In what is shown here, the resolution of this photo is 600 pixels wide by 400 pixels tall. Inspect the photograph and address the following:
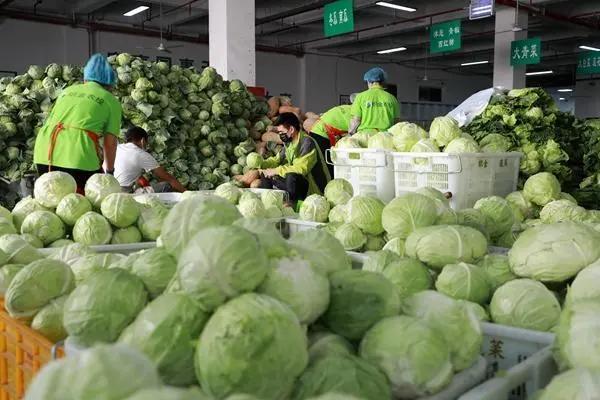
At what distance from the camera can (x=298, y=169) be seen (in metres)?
5.85

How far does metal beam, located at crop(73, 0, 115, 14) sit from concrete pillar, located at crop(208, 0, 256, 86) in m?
7.29

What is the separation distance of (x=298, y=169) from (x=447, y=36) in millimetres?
8875

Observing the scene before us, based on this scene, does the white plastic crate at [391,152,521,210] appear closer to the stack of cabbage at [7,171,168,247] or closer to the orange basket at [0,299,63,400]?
the stack of cabbage at [7,171,168,247]

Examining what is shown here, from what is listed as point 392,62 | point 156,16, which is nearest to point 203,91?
point 156,16

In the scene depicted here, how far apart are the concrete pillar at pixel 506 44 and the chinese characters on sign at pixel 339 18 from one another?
5950 millimetres

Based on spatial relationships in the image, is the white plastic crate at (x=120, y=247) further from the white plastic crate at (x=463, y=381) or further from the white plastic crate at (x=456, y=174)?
the white plastic crate at (x=463, y=381)

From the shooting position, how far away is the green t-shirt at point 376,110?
251 inches

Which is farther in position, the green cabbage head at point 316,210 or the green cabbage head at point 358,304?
the green cabbage head at point 316,210

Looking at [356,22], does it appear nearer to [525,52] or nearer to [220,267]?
[525,52]

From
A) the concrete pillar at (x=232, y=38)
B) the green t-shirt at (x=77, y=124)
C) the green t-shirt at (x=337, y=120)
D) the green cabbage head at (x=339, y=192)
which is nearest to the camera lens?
the green cabbage head at (x=339, y=192)

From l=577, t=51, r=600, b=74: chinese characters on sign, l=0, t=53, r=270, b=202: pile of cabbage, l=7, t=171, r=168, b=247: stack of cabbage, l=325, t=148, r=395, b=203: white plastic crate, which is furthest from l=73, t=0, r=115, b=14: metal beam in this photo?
l=577, t=51, r=600, b=74: chinese characters on sign

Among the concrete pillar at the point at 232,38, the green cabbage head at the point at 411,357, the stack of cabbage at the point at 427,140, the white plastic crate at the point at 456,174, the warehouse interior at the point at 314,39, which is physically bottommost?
the green cabbage head at the point at 411,357

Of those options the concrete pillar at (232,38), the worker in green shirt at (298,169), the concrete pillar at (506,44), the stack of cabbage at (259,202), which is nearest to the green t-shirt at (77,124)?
the stack of cabbage at (259,202)

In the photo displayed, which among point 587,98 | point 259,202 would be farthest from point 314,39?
point 259,202
